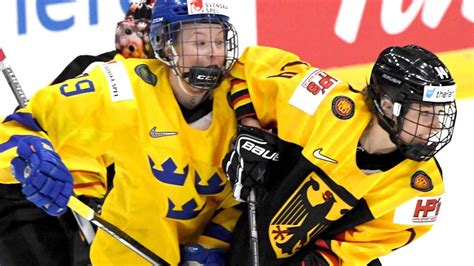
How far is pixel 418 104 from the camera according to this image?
2.48 metres

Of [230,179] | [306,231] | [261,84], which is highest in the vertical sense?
[261,84]

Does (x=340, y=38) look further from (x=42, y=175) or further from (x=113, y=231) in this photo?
(x=42, y=175)

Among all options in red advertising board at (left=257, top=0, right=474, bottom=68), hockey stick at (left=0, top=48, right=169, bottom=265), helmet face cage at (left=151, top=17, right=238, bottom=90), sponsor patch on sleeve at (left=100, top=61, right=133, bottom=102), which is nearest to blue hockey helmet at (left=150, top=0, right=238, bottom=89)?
helmet face cage at (left=151, top=17, right=238, bottom=90)

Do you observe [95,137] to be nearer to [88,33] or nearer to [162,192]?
[162,192]

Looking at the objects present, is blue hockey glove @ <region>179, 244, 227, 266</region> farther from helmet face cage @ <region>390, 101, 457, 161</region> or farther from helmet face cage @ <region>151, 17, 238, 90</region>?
helmet face cage @ <region>390, 101, 457, 161</region>

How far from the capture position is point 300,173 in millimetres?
2666

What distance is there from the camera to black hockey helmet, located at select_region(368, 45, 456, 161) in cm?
247

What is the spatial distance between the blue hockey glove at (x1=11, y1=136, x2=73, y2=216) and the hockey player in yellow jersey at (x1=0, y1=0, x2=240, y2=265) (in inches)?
0.7

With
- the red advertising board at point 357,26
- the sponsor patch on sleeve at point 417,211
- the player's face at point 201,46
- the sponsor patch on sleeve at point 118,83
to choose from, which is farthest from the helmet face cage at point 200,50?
the red advertising board at point 357,26

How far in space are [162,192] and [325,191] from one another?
42cm

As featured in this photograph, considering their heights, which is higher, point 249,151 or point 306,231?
point 249,151

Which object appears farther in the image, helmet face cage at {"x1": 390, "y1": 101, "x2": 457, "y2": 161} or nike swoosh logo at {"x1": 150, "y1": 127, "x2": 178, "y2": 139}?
nike swoosh logo at {"x1": 150, "y1": 127, "x2": 178, "y2": 139}

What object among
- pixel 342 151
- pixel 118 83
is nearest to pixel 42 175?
pixel 118 83

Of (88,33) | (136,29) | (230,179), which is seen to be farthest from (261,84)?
(88,33)
